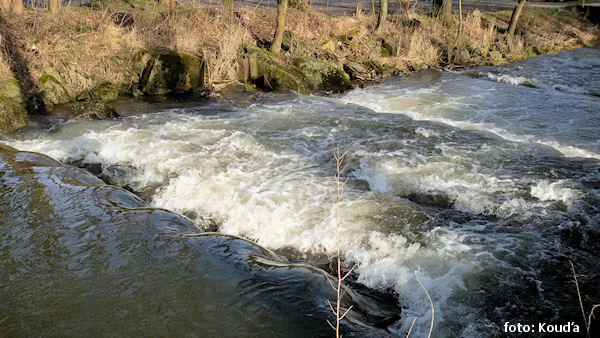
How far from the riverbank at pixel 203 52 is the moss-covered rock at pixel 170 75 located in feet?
0.09

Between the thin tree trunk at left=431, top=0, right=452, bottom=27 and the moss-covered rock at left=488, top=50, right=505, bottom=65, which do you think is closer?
the moss-covered rock at left=488, top=50, right=505, bottom=65

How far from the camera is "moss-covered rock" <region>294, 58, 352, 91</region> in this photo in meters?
13.3

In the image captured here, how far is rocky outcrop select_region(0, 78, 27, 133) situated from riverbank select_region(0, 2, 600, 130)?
0.06 feet

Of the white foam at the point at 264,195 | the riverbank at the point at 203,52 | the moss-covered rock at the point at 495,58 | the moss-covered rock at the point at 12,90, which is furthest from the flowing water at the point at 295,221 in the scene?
the moss-covered rock at the point at 495,58

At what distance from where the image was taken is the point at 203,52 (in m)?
12.6

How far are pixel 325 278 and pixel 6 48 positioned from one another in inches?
437

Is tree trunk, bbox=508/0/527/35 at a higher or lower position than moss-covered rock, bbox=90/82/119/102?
higher

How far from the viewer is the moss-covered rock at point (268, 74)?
40.5ft

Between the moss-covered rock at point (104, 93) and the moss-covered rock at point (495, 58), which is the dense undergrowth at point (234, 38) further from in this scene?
the moss-covered rock at point (104, 93)

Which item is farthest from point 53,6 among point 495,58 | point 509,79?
point 495,58

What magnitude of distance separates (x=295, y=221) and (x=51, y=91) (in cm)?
821

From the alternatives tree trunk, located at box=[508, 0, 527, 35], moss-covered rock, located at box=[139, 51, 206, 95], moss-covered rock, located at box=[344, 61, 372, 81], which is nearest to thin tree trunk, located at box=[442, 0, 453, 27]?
tree trunk, located at box=[508, 0, 527, 35]

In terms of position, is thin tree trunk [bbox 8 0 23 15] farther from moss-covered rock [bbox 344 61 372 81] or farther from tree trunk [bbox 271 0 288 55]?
moss-covered rock [bbox 344 61 372 81]

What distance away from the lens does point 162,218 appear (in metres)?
4.28
